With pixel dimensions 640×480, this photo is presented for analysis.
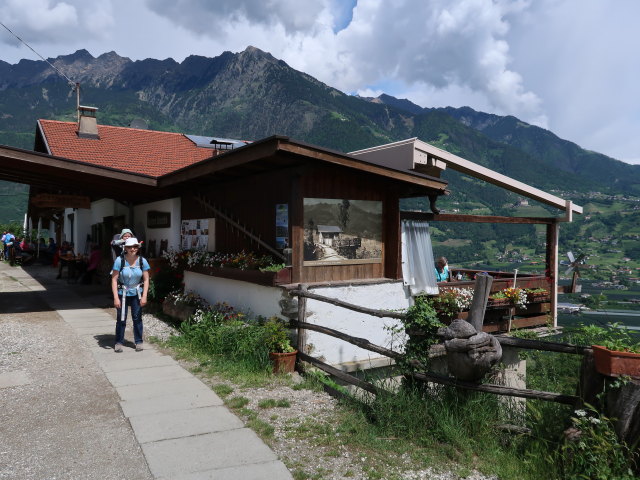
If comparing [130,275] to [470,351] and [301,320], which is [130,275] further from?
[470,351]

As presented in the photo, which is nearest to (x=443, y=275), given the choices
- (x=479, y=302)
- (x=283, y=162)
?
(x=283, y=162)

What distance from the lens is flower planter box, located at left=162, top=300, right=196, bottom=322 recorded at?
966 centimetres

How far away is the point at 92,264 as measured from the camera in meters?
16.0

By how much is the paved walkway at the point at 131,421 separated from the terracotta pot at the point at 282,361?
1071 millimetres

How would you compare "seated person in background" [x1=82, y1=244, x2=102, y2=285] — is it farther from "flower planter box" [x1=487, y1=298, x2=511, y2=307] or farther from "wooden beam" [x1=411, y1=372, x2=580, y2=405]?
"wooden beam" [x1=411, y1=372, x2=580, y2=405]

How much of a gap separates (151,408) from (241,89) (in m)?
193

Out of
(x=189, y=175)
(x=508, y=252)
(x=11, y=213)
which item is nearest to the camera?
(x=189, y=175)

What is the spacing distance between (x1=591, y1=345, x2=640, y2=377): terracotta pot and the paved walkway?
251cm

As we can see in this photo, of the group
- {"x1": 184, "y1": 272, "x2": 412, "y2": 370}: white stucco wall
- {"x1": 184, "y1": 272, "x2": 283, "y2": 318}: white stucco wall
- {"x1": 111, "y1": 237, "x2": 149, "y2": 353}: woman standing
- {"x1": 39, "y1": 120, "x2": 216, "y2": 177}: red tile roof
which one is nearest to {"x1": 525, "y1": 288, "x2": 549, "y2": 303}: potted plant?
{"x1": 184, "y1": 272, "x2": 412, "y2": 370}: white stucco wall

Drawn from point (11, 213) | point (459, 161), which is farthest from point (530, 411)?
point (11, 213)

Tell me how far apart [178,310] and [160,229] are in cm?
353

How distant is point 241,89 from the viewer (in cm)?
18650

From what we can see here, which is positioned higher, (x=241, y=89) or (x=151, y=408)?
(x=241, y=89)

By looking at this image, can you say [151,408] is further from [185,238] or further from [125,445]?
[185,238]
